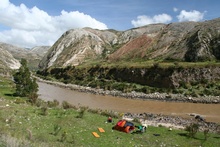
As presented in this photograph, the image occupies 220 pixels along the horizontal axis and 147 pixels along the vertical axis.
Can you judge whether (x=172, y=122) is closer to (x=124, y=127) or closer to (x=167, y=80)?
(x=124, y=127)

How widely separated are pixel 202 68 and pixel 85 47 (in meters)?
95.6

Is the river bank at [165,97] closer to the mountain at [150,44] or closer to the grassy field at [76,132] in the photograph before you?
the mountain at [150,44]

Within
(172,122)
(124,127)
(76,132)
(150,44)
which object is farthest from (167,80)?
(76,132)

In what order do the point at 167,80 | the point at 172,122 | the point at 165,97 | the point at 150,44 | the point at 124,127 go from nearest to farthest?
1. the point at 124,127
2. the point at 172,122
3. the point at 165,97
4. the point at 167,80
5. the point at 150,44

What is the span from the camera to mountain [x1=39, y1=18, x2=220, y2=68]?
8138cm

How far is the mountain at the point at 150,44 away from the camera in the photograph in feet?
267

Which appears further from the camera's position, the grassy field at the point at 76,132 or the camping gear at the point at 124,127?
the camping gear at the point at 124,127

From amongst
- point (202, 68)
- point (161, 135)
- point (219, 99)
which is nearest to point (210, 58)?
point (202, 68)

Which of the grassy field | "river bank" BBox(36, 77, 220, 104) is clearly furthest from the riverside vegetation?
the grassy field

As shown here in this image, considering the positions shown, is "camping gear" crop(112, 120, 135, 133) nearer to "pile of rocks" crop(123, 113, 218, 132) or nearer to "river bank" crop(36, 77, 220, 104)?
"pile of rocks" crop(123, 113, 218, 132)

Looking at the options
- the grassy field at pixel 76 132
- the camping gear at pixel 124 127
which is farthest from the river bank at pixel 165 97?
the camping gear at pixel 124 127

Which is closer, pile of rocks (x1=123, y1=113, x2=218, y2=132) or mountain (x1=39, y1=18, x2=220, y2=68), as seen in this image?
pile of rocks (x1=123, y1=113, x2=218, y2=132)

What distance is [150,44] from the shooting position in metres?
104

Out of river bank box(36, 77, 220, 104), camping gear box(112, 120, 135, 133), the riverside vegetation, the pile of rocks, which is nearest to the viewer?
camping gear box(112, 120, 135, 133)
